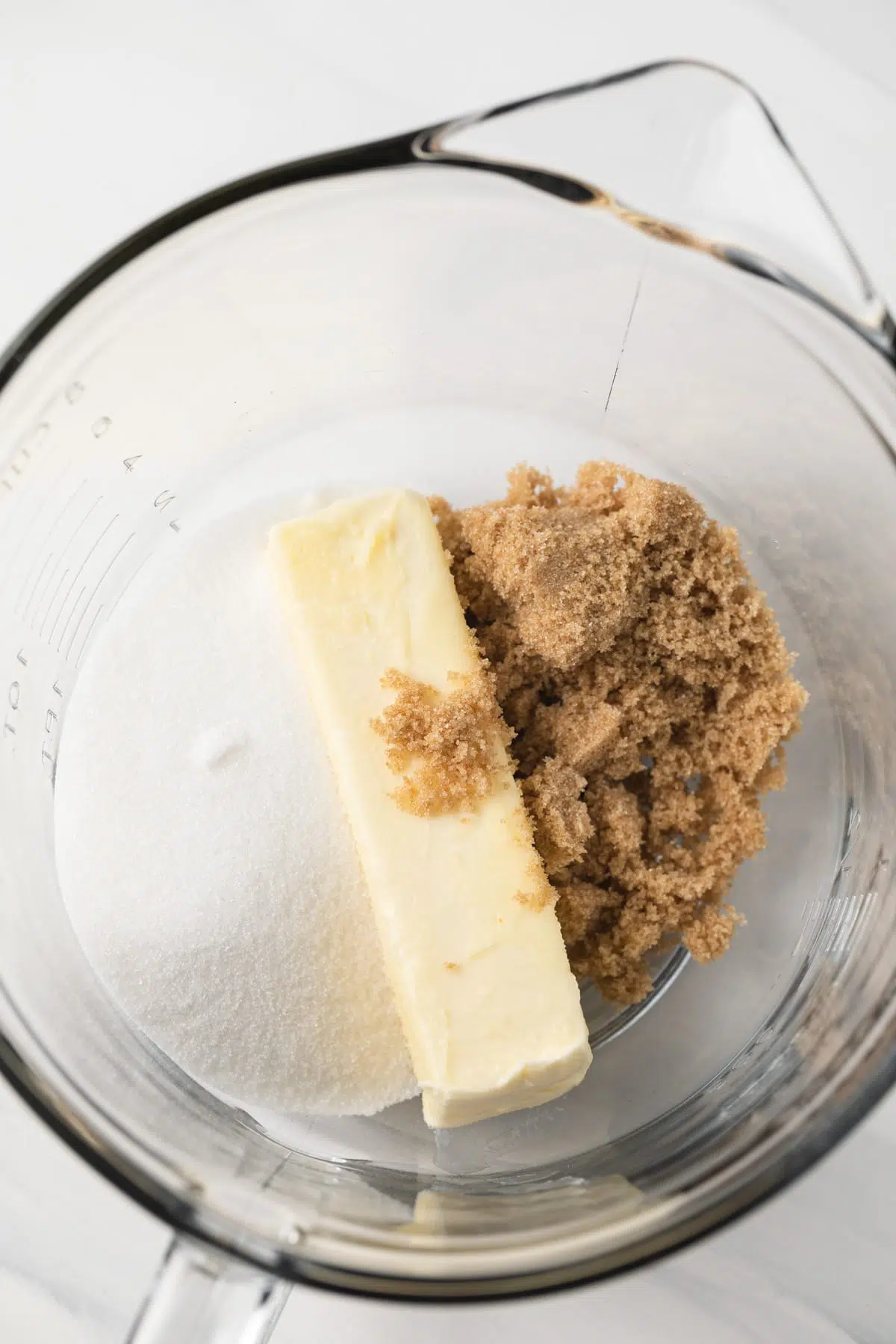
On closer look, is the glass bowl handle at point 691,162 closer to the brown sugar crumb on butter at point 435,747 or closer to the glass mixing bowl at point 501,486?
the glass mixing bowl at point 501,486

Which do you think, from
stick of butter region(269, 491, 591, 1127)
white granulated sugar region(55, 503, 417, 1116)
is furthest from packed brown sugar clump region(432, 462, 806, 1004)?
white granulated sugar region(55, 503, 417, 1116)

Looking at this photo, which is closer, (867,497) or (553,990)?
(553,990)

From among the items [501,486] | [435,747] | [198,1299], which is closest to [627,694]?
[435,747]

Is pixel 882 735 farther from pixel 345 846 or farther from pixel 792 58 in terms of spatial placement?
pixel 792 58

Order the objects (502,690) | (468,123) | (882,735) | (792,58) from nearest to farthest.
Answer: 1. (468,123)
2. (502,690)
3. (882,735)
4. (792,58)

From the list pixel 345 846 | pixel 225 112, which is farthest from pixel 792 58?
pixel 345 846

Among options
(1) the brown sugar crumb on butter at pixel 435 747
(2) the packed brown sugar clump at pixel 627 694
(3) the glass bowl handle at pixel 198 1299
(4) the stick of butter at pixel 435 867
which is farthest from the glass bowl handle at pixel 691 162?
(3) the glass bowl handle at pixel 198 1299
